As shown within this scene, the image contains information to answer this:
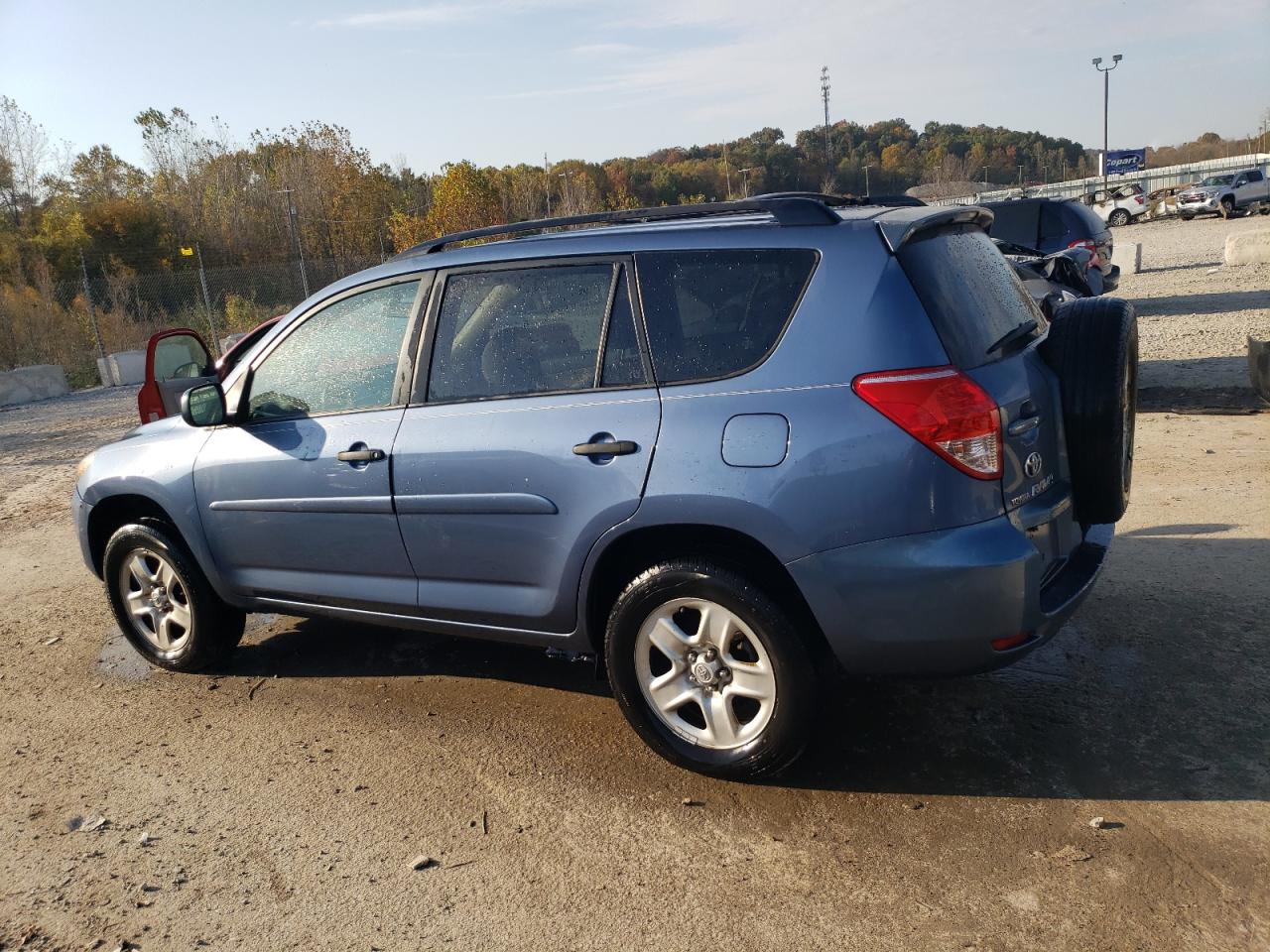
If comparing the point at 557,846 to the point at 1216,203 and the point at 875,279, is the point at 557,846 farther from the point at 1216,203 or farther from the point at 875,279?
the point at 1216,203

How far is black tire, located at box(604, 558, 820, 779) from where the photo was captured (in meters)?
3.30

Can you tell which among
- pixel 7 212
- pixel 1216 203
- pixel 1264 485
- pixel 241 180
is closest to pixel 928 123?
pixel 1216 203

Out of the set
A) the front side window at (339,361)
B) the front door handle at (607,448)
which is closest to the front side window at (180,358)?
the front side window at (339,361)

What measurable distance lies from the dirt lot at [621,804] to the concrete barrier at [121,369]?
20934mm

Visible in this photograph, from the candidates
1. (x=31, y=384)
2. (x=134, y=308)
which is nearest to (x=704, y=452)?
(x=31, y=384)

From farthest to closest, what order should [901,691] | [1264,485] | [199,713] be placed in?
1. [1264,485]
2. [199,713]
3. [901,691]

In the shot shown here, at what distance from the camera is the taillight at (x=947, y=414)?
120 inches

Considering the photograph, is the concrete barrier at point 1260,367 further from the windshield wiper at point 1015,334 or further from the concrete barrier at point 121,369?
the concrete barrier at point 121,369

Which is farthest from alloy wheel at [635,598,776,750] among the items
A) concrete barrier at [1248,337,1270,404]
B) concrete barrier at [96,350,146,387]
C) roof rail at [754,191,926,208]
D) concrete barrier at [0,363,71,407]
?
concrete barrier at [96,350,146,387]

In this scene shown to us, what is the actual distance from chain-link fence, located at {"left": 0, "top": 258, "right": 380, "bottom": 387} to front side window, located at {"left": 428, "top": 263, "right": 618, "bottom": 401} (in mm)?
22131

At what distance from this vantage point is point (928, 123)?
10494 cm

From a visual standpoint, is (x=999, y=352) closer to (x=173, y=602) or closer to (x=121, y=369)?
(x=173, y=602)

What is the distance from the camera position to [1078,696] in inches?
155

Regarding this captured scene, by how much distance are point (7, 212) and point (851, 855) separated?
158ft
